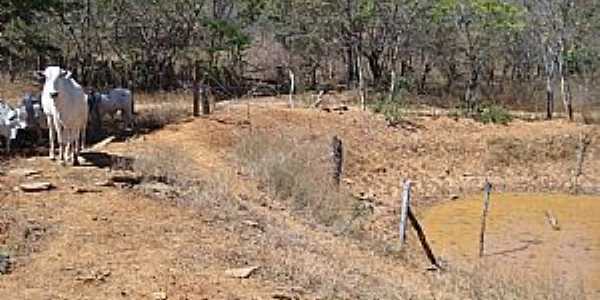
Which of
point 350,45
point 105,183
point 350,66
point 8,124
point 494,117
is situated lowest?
point 494,117

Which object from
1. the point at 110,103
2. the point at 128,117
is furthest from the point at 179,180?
the point at 128,117

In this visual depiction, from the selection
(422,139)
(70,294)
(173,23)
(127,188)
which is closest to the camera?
(70,294)

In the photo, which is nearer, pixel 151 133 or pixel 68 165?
pixel 68 165

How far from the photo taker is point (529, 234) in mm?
19938

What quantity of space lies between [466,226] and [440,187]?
3.88m

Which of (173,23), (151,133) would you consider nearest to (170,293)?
(151,133)

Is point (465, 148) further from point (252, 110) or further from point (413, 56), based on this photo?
point (413, 56)

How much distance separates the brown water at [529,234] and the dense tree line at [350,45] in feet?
24.6

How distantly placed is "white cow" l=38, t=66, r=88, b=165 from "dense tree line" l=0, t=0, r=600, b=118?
452 inches

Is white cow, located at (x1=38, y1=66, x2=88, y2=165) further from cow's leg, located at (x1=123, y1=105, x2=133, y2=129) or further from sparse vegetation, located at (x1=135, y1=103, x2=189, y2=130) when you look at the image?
sparse vegetation, located at (x1=135, y1=103, x2=189, y2=130)

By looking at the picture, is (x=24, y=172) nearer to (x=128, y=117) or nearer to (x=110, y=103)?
(x=110, y=103)

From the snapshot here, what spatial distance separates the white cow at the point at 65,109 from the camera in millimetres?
14562

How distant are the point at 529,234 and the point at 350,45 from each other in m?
17.9

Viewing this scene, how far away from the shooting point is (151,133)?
827 inches
